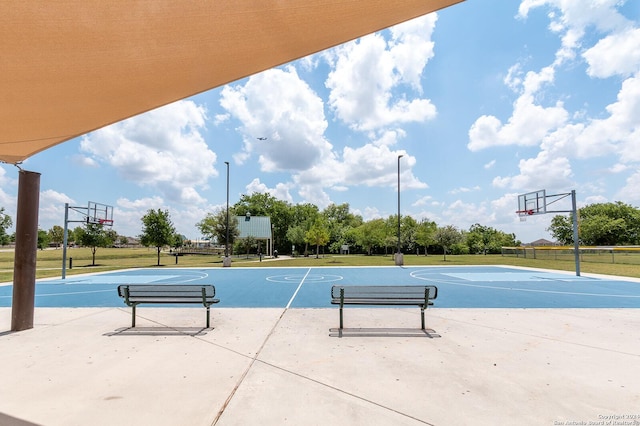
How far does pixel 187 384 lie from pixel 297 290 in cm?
864

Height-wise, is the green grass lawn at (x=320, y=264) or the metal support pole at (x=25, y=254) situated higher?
the metal support pole at (x=25, y=254)

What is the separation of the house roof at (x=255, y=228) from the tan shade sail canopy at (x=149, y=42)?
1609 inches

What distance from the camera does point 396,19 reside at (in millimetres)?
2852

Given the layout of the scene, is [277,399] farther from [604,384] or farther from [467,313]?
[467,313]

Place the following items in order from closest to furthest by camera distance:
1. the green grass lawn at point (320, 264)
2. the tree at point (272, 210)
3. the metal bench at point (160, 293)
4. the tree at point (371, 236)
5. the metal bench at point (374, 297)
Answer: the metal bench at point (374, 297)
the metal bench at point (160, 293)
the green grass lawn at point (320, 264)
the tree at point (371, 236)
the tree at point (272, 210)

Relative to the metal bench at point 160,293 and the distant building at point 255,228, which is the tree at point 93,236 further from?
the metal bench at point 160,293

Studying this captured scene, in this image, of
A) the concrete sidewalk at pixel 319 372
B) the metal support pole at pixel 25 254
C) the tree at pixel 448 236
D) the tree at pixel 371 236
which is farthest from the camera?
the tree at pixel 371 236

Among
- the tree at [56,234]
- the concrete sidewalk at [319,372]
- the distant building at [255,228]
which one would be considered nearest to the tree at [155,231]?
the distant building at [255,228]

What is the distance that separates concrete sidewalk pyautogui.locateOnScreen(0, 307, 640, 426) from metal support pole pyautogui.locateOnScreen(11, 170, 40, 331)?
443mm

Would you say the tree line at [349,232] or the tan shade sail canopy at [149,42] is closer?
the tan shade sail canopy at [149,42]

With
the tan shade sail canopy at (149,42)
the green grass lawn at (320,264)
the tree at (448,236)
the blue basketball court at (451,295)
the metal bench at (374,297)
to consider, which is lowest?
the green grass lawn at (320,264)

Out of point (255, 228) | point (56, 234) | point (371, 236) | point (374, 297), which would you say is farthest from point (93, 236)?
point (56, 234)

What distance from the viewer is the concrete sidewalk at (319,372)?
3.29 m

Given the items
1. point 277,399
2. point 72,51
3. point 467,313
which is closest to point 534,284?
point 467,313
